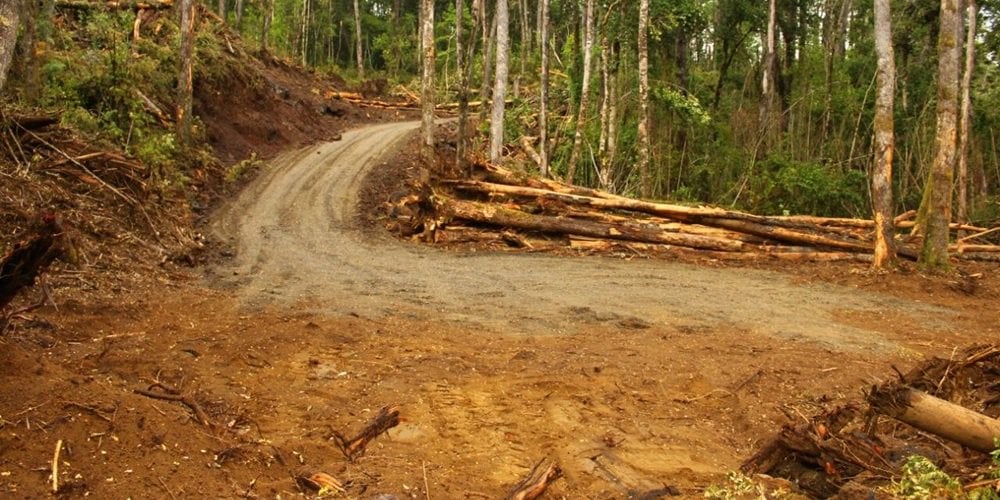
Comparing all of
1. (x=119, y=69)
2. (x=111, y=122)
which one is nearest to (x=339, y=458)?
(x=111, y=122)

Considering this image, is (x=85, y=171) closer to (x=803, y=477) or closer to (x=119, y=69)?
(x=119, y=69)

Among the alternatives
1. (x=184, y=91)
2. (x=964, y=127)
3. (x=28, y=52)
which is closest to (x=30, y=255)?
(x=28, y=52)

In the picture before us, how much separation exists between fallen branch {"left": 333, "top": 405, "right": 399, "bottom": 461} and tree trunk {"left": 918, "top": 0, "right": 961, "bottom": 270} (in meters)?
10.6

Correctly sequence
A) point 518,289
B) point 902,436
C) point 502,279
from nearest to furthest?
point 902,436, point 518,289, point 502,279

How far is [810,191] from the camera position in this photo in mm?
20672

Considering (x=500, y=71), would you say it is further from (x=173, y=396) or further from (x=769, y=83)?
(x=173, y=396)

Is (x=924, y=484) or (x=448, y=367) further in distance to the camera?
(x=448, y=367)

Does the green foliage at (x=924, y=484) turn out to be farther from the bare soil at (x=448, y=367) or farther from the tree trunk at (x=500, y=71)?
the tree trunk at (x=500, y=71)

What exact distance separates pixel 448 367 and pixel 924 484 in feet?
14.1

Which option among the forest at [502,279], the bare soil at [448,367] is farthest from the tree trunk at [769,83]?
the bare soil at [448,367]

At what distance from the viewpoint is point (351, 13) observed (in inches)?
2158

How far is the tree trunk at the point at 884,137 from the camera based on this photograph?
12453 mm

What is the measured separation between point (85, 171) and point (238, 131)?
12287 mm

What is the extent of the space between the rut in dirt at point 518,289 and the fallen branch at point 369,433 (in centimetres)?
320
